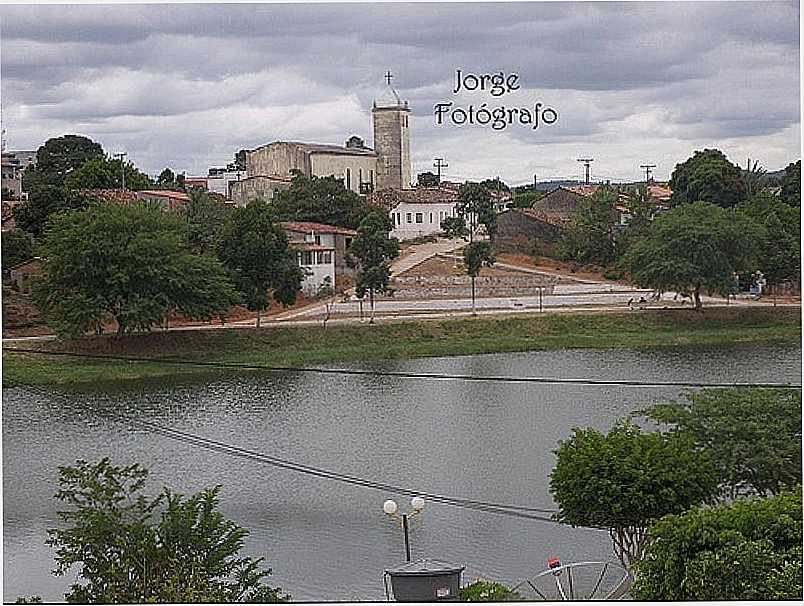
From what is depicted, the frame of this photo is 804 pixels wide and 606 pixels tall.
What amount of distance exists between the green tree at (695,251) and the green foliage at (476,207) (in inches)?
22.6

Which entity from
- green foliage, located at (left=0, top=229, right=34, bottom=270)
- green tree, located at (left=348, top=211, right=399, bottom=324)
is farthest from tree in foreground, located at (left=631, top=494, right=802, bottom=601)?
green foliage, located at (left=0, top=229, right=34, bottom=270)

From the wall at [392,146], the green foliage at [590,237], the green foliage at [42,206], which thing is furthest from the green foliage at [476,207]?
the green foliage at [42,206]

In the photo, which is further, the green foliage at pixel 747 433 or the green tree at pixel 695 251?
the green tree at pixel 695 251

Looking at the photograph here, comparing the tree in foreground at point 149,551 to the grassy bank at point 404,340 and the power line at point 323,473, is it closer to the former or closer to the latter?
the power line at point 323,473

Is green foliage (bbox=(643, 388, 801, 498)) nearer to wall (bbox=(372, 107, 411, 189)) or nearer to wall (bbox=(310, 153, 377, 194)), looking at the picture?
wall (bbox=(372, 107, 411, 189))

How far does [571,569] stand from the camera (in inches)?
169

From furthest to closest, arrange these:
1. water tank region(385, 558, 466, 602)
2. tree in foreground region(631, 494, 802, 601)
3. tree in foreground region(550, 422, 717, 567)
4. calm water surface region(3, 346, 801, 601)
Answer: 1. calm water surface region(3, 346, 801, 601)
2. tree in foreground region(550, 422, 717, 567)
3. water tank region(385, 558, 466, 602)
4. tree in foreground region(631, 494, 802, 601)

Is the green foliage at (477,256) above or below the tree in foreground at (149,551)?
above

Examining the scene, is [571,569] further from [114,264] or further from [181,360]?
[114,264]

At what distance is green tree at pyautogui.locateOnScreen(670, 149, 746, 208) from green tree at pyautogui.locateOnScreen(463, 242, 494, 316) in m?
0.73

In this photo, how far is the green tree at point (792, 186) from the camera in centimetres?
472

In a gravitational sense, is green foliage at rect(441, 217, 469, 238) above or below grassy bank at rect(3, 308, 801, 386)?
above

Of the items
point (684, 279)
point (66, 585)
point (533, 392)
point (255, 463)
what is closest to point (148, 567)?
point (66, 585)

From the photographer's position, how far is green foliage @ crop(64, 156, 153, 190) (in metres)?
4.90
